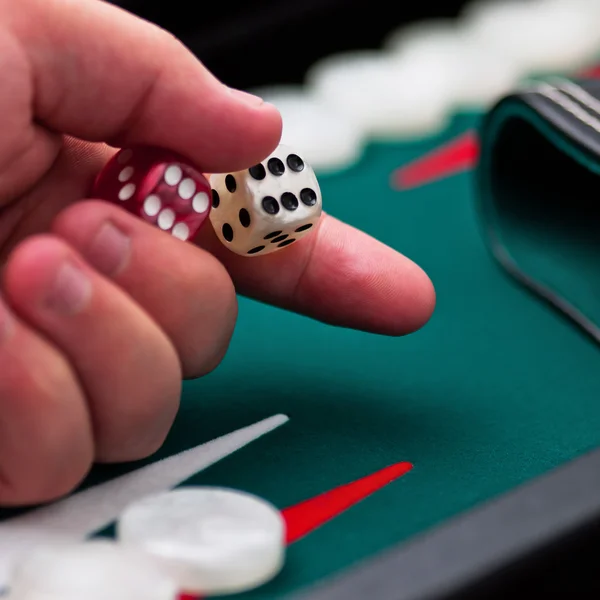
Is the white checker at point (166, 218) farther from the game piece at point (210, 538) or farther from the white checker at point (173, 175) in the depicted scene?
the game piece at point (210, 538)

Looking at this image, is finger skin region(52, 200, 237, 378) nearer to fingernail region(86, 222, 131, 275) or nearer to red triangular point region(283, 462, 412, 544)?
fingernail region(86, 222, 131, 275)

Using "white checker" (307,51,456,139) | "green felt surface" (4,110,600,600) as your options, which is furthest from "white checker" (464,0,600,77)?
"green felt surface" (4,110,600,600)

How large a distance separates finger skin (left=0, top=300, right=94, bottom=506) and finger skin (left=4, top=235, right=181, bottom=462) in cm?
1

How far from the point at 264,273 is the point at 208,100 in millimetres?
158

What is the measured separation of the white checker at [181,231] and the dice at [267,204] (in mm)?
50

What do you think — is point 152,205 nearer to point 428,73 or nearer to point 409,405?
point 409,405

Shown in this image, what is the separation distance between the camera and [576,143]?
81 cm

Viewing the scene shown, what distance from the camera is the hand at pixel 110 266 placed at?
0.55 metres

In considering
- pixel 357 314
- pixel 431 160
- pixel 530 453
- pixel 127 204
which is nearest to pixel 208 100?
pixel 127 204

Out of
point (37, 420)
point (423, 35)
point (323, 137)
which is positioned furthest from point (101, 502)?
point (423, 35)

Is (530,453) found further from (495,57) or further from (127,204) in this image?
(495,57)

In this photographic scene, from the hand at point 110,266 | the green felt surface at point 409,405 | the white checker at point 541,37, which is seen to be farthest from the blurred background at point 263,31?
the hand at point 110,266

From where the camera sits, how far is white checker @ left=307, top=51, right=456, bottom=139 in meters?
1.32

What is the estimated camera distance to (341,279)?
0.73 m
